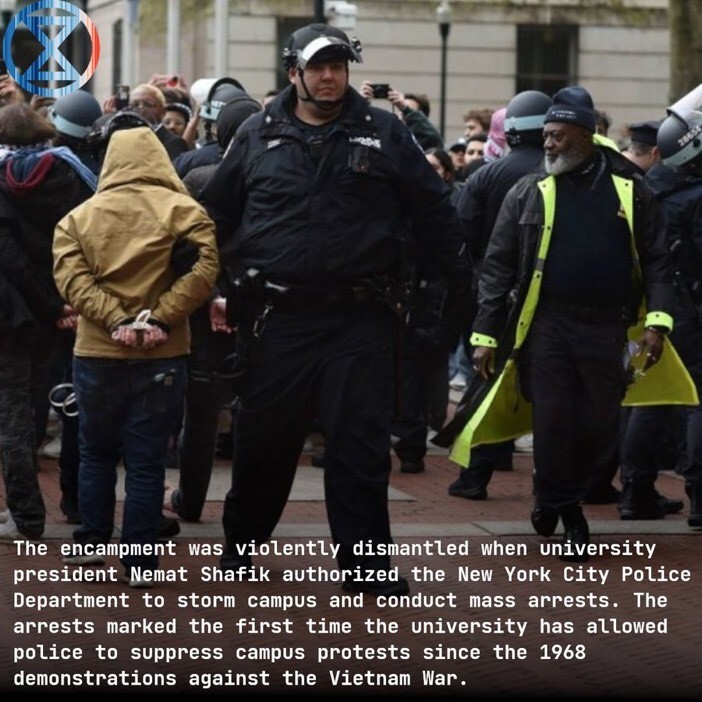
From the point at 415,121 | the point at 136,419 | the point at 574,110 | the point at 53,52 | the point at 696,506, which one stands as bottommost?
the point at 696,506

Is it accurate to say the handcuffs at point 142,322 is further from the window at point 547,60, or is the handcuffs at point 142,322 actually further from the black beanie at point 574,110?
the window at point 547,60

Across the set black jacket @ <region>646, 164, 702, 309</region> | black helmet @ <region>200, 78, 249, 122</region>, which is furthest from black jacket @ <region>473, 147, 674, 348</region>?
black helmet @ <region>200, 78, 249, 122</region>

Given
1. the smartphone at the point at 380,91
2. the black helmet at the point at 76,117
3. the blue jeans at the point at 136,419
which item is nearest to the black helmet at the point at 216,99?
the black helmet at the point at 76,117

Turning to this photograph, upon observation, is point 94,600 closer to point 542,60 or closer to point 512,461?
point 512,461

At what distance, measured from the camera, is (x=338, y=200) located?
25.7 feet

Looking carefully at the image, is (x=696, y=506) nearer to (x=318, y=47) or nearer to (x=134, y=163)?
(x=318, y=47)

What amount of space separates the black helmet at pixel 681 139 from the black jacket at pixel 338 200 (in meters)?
1.82

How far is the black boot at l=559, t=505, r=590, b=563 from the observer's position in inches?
346

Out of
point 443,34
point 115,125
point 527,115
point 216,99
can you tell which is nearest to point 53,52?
point 216,99

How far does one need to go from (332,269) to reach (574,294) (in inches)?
57.7

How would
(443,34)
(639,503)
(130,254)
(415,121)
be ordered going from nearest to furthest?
(130,254) → (639,503) → (415,121) → (443,34)

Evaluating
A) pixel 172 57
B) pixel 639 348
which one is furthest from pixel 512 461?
pixel 172 57

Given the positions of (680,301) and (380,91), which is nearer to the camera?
(680,301)

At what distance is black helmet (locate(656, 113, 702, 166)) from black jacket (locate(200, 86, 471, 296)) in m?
1.82
